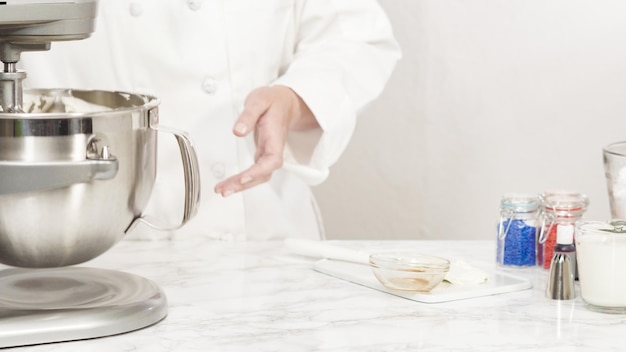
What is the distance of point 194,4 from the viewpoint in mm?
1572

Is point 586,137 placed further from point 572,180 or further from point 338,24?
point 338,24

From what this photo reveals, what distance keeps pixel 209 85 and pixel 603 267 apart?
76 cm

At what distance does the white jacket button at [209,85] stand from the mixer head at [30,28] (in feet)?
1.99

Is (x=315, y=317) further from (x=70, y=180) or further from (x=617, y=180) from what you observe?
(x=617, y=180)

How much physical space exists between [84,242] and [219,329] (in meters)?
0.16

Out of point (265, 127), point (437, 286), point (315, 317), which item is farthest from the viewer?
point (265, 127)

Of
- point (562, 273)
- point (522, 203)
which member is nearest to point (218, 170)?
point (522, 203)

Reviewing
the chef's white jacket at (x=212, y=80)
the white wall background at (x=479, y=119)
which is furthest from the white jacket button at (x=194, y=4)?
the white wall background at (x=479, y=119)

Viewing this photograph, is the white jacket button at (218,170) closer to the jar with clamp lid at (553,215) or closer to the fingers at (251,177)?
the fingers at (251,177)

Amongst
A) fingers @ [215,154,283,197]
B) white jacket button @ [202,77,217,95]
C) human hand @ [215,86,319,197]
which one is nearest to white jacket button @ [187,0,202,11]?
white jacket button @ [202,77,217,95]

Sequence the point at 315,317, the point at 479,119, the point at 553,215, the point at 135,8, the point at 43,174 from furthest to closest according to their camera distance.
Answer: the point at 479,119, the point at 135,8, the point at 553,215, the point at 315,317, the point at 43,174

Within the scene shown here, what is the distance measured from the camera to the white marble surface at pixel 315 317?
967 millimetres

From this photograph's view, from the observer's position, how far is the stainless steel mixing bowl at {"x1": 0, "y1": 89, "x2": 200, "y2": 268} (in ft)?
3.04

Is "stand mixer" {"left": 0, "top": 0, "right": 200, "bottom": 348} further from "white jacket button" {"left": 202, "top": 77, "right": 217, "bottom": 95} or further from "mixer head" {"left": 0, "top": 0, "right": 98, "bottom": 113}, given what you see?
"white jacket button" {"left": 202, "top": 77, "right": 217, "bottom": 95}
